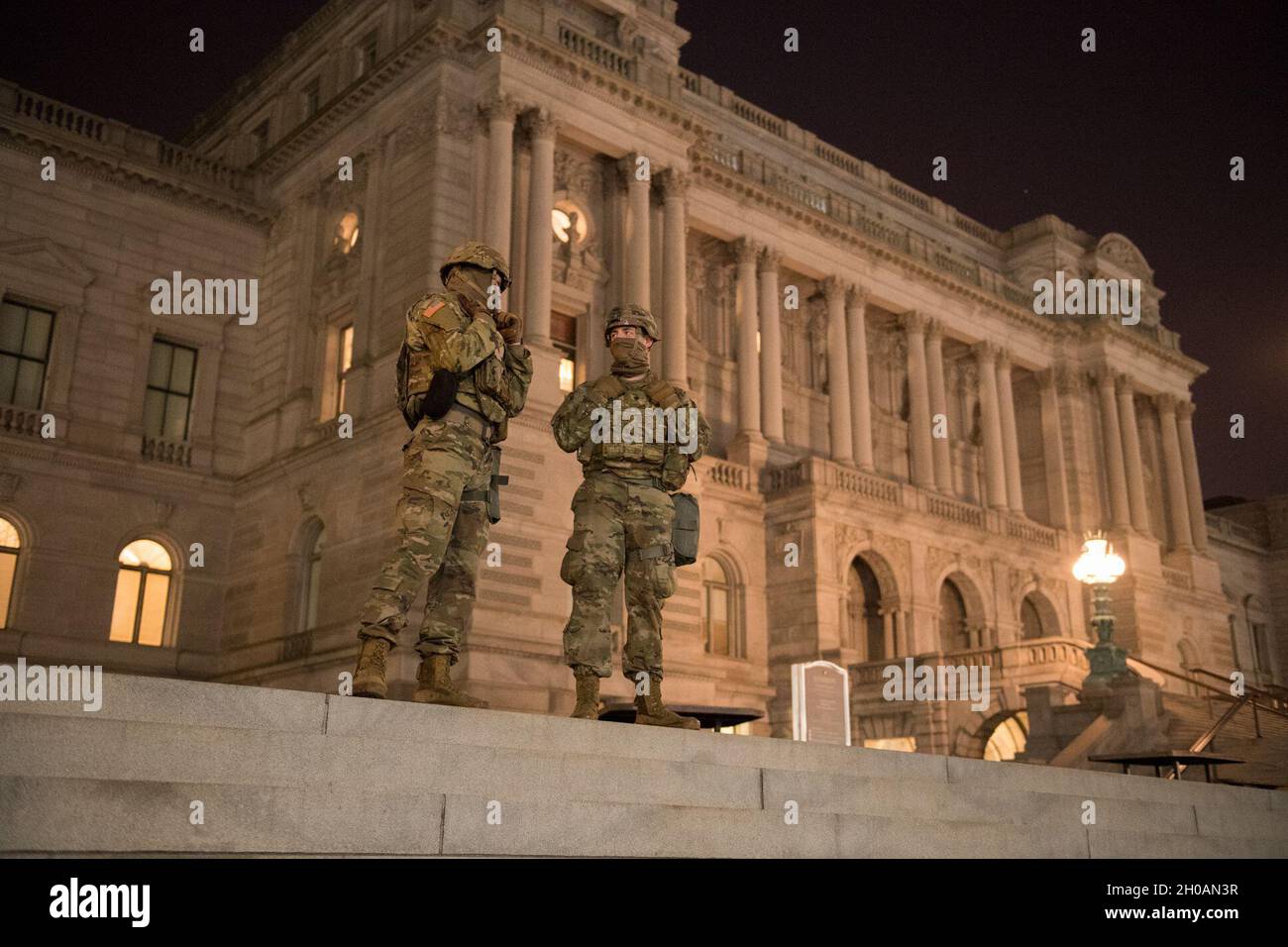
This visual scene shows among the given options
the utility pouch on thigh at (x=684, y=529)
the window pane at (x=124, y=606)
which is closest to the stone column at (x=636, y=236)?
the window pane at (x=124, y=606)

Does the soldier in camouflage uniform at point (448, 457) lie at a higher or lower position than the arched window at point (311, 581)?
lower

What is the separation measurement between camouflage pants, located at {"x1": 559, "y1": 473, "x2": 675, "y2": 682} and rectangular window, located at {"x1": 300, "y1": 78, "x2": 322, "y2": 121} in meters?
25.6

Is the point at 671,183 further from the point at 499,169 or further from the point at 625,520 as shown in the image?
the point at 625,520

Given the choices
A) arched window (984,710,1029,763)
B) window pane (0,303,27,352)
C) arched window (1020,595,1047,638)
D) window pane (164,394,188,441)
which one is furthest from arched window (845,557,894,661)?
window pane (0,303,27,352)

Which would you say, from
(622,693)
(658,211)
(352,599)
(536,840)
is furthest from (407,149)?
(536,840)

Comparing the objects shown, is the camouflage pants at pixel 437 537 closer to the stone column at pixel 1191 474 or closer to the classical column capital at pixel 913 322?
the classical column capital at pixel 913 322

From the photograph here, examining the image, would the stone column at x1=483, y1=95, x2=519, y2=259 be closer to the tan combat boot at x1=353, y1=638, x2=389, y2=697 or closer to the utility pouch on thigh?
the utility pouch on thigh

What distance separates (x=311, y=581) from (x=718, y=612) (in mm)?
9946

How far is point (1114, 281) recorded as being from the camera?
46000 millimetres

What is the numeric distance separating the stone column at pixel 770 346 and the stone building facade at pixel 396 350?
0.39 ft

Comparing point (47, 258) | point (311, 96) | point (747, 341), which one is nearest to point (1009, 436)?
point (747, 341)

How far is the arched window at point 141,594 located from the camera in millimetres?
25938

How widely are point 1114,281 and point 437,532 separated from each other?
142ft
